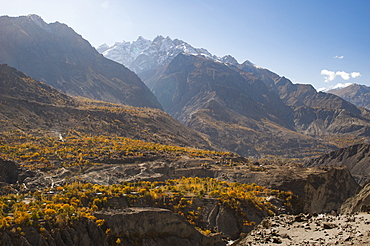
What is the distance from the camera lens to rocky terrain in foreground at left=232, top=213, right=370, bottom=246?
20.5m

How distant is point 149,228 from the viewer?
122 ft

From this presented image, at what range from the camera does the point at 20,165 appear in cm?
6109

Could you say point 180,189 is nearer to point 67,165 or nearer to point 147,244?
point 147,244

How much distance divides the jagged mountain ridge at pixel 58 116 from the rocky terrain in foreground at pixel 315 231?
272 ft

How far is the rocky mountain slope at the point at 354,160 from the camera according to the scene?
125 m

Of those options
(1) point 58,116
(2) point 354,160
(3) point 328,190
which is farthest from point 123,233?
(2) point 354,160

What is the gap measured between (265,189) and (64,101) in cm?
10291

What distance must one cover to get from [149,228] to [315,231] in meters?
18.7

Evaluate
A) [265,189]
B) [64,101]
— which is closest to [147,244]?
[265,189]

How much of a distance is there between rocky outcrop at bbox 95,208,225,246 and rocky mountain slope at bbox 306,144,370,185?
96.7m

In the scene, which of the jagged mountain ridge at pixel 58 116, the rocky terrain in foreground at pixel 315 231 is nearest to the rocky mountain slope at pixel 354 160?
the jagged mountain ridge at pixel 58 116

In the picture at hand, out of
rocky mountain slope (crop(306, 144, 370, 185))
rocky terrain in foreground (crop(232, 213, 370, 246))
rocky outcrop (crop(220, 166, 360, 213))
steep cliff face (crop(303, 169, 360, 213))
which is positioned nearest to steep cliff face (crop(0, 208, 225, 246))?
rocky terrain in foreground (crop(232, 213, 370, 246))

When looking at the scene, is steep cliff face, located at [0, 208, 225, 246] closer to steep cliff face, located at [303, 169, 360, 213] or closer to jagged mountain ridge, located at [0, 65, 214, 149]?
steep cliff face, located at [303, 169, 360, 213]

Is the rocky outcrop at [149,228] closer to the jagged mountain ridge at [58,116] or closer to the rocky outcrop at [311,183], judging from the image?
the rocky outcrop at [311,183]
